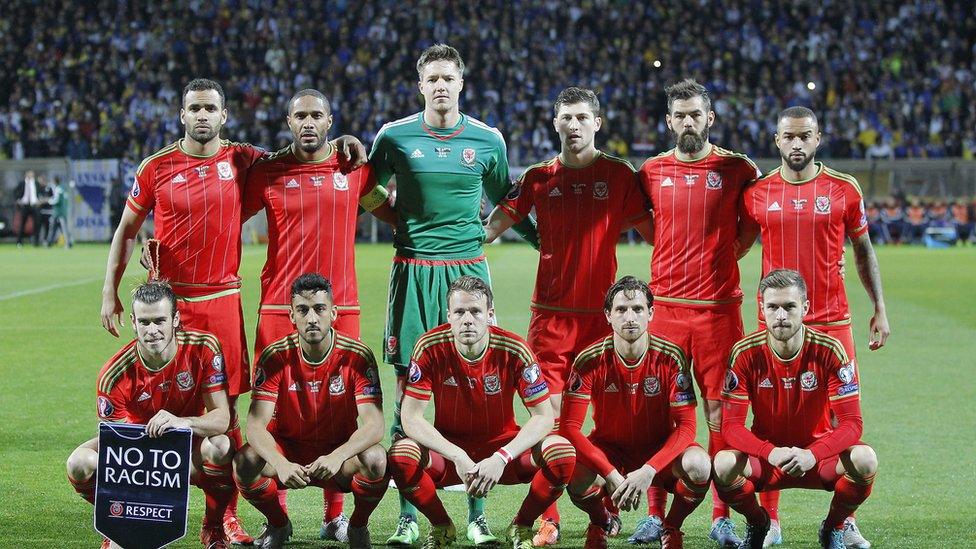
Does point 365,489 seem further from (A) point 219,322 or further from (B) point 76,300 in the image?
(B) point 76,300

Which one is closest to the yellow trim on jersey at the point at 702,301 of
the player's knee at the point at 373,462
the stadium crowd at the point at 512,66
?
the player's knee at the point at 373,462

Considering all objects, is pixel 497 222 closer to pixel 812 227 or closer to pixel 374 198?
pixel 374 198

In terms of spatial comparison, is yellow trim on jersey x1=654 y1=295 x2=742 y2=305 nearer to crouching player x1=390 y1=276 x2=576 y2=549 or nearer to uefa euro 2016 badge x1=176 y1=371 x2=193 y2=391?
crouching player x1=390 y1=276 x2=576 y2=549

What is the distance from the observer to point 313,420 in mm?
5656

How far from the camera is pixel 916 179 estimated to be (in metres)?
29.0

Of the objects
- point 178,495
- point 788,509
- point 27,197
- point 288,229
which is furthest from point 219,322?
point 27,197

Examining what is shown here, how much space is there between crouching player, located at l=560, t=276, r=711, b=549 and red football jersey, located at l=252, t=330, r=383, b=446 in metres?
0.95

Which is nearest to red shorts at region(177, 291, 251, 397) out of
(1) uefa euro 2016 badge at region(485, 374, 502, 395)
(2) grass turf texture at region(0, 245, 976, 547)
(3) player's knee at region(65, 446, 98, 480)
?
(2) grass turf texture at region(0, 245, 976, 547)

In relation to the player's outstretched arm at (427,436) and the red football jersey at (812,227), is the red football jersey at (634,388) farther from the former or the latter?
the red football jersey at (812,227)

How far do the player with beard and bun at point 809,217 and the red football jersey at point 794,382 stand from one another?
42 centimetres

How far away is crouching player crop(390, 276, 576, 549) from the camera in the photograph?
17.7 feet

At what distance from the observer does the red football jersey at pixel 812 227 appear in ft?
19.5

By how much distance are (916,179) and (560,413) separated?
25.3 meters

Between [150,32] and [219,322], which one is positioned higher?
[150,32]
